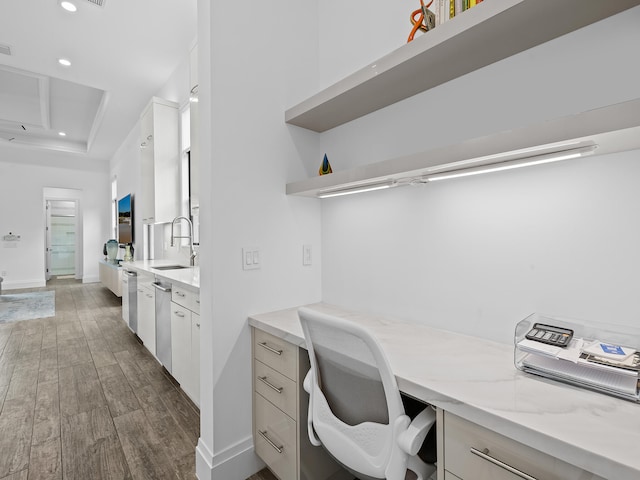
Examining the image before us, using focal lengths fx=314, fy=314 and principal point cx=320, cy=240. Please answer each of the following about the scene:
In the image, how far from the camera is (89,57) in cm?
394

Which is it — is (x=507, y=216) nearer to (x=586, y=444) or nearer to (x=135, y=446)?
(x=586, y=444)

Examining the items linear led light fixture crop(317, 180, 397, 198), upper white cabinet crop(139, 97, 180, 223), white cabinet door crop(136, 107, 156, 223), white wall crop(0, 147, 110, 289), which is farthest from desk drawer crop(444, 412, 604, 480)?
white wall crop(0, 147, 110, 289)

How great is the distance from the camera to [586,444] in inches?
24.5

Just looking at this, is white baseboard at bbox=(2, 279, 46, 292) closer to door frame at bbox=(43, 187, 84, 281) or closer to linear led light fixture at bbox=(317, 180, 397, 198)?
door frame at bbox=(43, 187, 84, 281)

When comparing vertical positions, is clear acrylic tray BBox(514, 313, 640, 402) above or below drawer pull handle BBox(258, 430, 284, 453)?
above

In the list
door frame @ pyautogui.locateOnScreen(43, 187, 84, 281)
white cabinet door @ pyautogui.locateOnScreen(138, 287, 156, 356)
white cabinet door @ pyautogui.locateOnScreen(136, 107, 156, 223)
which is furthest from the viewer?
door frame @ pyautogui.locateOnScreen(43, 187, 84, 281)

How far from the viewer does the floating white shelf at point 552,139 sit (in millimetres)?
774

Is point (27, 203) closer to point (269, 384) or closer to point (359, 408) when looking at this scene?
point (269, 384)

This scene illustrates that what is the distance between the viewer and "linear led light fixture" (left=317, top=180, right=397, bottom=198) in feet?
4.90

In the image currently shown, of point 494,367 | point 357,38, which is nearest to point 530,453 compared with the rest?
point 494,367

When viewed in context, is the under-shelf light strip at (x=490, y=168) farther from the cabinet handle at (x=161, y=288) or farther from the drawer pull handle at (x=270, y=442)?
the cabinet handle at (x=161, y=288)

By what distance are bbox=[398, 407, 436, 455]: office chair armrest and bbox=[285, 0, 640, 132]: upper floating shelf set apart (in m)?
1.25

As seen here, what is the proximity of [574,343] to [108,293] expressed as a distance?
310 inches

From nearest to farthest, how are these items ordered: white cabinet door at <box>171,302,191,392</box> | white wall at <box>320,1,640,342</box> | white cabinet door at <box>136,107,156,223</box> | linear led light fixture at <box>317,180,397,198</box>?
white wall at <box>320,1,640,342</box>
linear led light fixture at <box>317,180,397,198</box>
white cabinet door at <box>171,302,191,392</box>
white cabinet door at <box>136,107,156,223</box>
